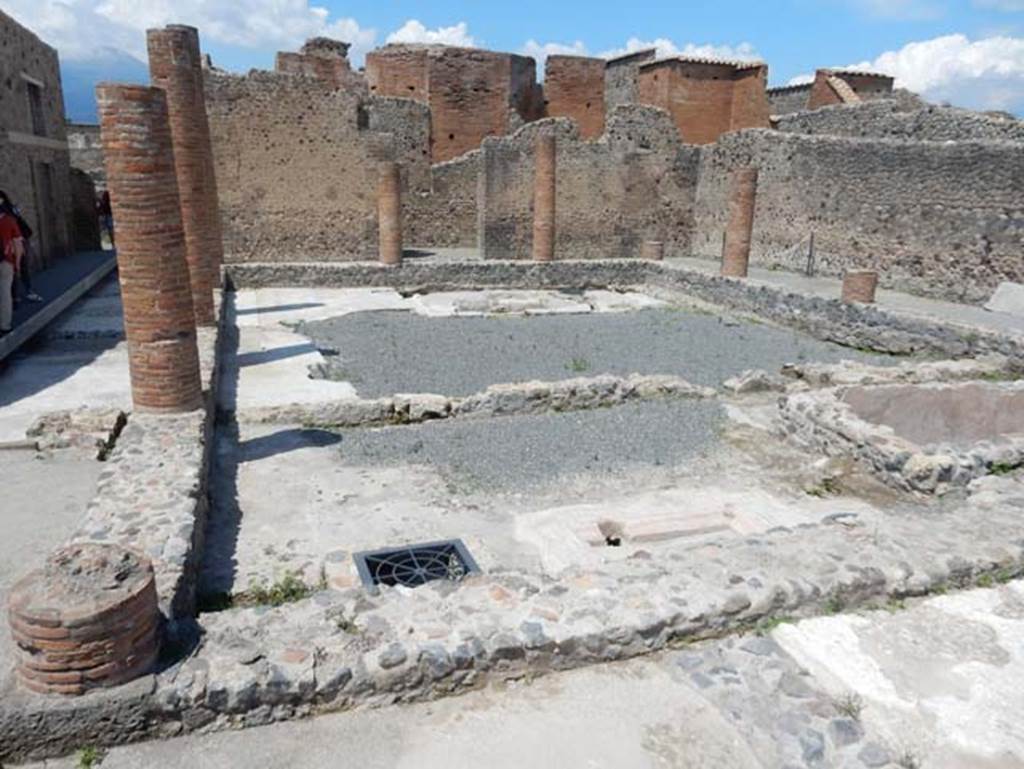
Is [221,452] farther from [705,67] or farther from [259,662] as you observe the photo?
[705,67]

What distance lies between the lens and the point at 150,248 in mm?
6281

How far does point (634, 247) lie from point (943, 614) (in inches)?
708

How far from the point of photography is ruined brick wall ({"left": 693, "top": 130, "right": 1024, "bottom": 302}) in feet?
43.7

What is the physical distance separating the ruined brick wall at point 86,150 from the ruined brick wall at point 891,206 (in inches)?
793

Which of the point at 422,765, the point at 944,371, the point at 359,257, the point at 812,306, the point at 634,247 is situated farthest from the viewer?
the point at 634,247

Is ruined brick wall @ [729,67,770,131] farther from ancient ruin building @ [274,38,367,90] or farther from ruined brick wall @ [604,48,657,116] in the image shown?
ancient ruin building @ [274,38,367,90]

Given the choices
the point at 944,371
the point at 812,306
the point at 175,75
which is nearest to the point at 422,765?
the point at 944,371

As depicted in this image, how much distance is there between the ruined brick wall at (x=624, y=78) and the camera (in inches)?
945

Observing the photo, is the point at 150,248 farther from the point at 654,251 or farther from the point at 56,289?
the point at 654,251

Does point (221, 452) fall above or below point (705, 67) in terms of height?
below

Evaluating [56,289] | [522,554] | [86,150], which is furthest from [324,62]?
[522,554]

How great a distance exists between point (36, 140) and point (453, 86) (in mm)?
11697

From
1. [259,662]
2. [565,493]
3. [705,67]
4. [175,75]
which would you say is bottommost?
[565,493]

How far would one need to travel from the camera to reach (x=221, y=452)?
6734 millimetres
